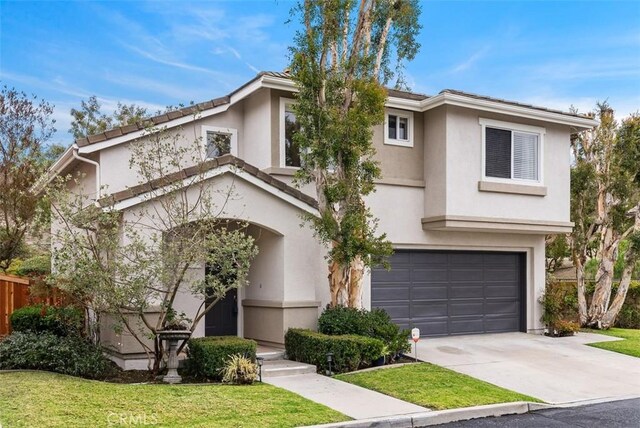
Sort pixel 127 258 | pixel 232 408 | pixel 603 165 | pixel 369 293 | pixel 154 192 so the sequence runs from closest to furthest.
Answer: pixel 232 408, pixel 127 258, pixel 154 192, pixel 369 293, pixel 603 165

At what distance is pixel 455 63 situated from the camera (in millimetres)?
16359

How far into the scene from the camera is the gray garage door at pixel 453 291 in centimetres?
1570

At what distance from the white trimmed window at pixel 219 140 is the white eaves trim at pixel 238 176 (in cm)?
239

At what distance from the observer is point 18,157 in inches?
739

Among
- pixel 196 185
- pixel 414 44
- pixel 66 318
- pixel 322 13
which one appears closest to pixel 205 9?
pixel 322 13

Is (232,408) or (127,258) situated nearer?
(232,408)

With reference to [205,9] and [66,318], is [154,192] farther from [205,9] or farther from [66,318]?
[205,9]

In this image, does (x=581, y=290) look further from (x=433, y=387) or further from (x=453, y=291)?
(x=433, y=387)

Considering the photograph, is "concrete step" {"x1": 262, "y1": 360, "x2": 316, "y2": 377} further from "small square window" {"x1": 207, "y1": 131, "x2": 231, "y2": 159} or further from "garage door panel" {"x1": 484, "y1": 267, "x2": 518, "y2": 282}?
"garage door panel" {"x1": 484, "y1": 267, "x2": 518, "y2": 282}

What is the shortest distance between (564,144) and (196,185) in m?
11.0

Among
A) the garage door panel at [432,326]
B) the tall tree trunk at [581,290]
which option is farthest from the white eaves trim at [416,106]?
the garage door panel at [432,326]

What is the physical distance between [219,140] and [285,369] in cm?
595

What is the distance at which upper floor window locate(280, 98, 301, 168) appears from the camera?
14266mm

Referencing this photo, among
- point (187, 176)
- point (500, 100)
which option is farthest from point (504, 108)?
point (187, 176)
